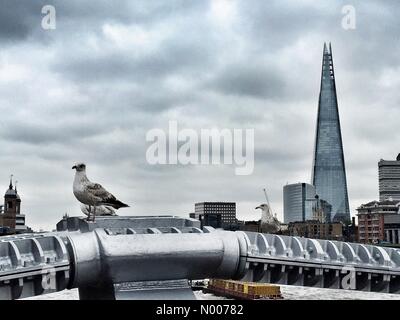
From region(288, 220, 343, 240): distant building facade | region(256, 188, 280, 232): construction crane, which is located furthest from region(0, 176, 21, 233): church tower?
region(256, 188, 280, 232): construction crane

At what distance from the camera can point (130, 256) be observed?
1648 cm

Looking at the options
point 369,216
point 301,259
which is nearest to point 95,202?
point 301,259

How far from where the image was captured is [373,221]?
150 metres

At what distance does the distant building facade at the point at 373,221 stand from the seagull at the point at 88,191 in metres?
130

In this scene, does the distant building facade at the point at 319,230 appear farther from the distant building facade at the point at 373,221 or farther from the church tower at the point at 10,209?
the church tower at the point at 10,209

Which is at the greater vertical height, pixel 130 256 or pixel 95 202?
pixel 95 202

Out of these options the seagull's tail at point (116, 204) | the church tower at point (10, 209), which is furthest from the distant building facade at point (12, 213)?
the seagull's tail at point (116, 204)

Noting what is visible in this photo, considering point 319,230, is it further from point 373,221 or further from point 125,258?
point 125,258

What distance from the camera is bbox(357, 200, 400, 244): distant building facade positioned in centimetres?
14600

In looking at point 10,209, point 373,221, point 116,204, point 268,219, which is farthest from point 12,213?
point 116,204

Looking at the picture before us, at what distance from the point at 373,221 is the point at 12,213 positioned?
87.1 meters
